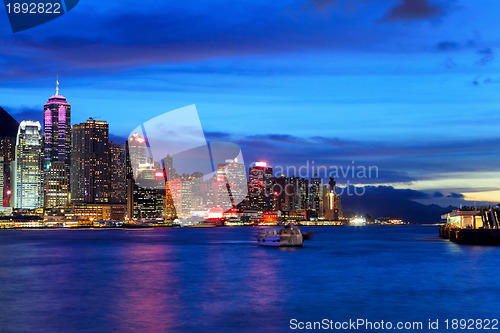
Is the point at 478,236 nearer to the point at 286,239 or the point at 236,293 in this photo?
the point at 286,239

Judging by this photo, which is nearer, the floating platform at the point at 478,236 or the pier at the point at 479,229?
the floating platform at the point at 478,236

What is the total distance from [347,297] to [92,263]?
48.8m

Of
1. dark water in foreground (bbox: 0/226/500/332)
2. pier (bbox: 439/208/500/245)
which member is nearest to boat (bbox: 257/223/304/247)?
dark water in foreground (bbox: 0/226/500/332)

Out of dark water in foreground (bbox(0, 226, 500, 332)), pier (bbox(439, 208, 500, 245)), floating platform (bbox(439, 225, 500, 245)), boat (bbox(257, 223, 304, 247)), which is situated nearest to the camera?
dark water in foreground (bbox(0, 226, 500, 332))

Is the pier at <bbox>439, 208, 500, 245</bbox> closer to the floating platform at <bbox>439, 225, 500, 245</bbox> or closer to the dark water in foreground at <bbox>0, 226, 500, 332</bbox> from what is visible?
the floating platform at <bbox>439, 225, 500, 245</bbox>

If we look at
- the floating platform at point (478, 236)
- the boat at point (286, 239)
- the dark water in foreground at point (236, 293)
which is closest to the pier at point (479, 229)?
the floating platform at point (478, 236)

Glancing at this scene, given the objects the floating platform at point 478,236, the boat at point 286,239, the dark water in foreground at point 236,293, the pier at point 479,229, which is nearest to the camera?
the dark water in foreground at point 236,293

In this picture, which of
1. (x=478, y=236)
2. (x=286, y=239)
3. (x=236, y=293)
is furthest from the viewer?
(x=478, y=236)

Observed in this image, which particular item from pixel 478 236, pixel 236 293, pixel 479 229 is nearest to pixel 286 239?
pixel 478 236

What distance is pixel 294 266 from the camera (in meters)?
81.8

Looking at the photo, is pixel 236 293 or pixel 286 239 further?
pixel 286 239

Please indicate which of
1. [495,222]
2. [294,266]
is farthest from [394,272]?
[495,222]

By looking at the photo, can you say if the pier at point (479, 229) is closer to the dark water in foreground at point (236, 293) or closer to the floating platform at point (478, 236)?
the floating platform at point (478, 236)

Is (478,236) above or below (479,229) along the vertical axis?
below
